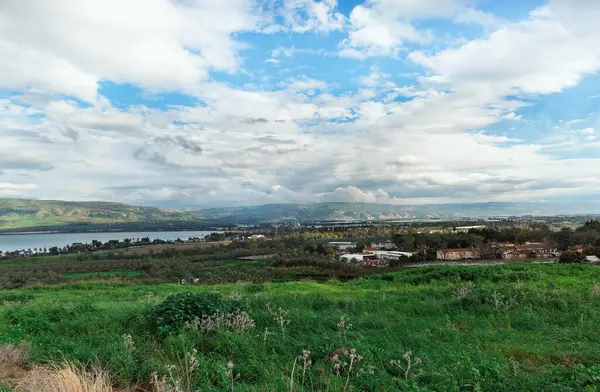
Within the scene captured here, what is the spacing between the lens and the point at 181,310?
784 cm

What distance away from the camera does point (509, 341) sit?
21.3ft

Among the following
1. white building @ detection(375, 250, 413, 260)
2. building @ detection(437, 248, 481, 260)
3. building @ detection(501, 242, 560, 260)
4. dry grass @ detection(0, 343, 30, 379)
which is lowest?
white building @ detection(375, 250, 413, 260)

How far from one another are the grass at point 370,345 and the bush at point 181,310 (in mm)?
308

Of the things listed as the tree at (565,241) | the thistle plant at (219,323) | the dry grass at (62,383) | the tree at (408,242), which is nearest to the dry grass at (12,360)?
the dry grass at (62,383)

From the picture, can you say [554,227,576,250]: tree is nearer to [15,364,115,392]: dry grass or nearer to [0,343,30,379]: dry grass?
[15,364,115,392]: dry grass

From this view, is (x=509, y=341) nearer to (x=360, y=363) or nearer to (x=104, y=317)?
(x=360, y=363)

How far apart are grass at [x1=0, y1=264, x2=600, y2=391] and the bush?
0.31m

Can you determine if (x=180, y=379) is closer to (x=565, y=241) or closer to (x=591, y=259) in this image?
(x=591, y=259)

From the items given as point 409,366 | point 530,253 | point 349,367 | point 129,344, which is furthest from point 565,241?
point 129,344

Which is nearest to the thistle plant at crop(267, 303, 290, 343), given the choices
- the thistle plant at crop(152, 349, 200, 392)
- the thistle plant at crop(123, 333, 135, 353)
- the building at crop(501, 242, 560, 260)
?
the thistle plant at crop(152, 349, 200, 392)

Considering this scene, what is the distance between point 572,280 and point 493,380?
511 inches

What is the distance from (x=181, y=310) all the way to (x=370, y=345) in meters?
4.15

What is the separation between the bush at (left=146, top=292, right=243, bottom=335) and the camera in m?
7.59

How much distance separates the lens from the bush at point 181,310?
7594 mm
